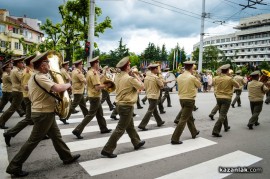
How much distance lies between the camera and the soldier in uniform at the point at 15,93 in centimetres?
724

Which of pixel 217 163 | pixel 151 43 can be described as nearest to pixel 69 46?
pixel 217 163

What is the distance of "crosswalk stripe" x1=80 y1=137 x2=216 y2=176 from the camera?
4.66 meters

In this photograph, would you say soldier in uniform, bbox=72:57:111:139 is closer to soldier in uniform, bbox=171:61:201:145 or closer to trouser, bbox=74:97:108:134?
trouser, bbox=74:97:108:134

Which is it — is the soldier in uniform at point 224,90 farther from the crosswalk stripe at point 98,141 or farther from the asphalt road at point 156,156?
the crosswalk stripe at point 98,141

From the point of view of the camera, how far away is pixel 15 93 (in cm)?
768

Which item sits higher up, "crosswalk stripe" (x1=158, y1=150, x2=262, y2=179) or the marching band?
the marching band

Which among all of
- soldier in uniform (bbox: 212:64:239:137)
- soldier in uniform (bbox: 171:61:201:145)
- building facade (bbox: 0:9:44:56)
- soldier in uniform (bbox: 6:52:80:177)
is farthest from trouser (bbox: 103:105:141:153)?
building facade (bbox: 0:9:44:56)

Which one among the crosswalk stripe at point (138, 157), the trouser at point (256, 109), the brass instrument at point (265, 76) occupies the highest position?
the brass instrument at point (265, 76)

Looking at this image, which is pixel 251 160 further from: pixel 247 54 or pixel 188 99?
pixel 247 54

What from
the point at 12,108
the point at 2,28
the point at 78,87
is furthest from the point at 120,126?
the point at 2,28

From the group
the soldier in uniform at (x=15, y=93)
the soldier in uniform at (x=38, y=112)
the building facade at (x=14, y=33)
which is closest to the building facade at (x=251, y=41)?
the building facade at (x=14, y=33)

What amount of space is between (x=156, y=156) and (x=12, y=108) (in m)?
4.56

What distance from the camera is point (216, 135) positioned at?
7.01 m

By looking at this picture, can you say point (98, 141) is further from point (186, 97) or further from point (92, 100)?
point (186, 97)
